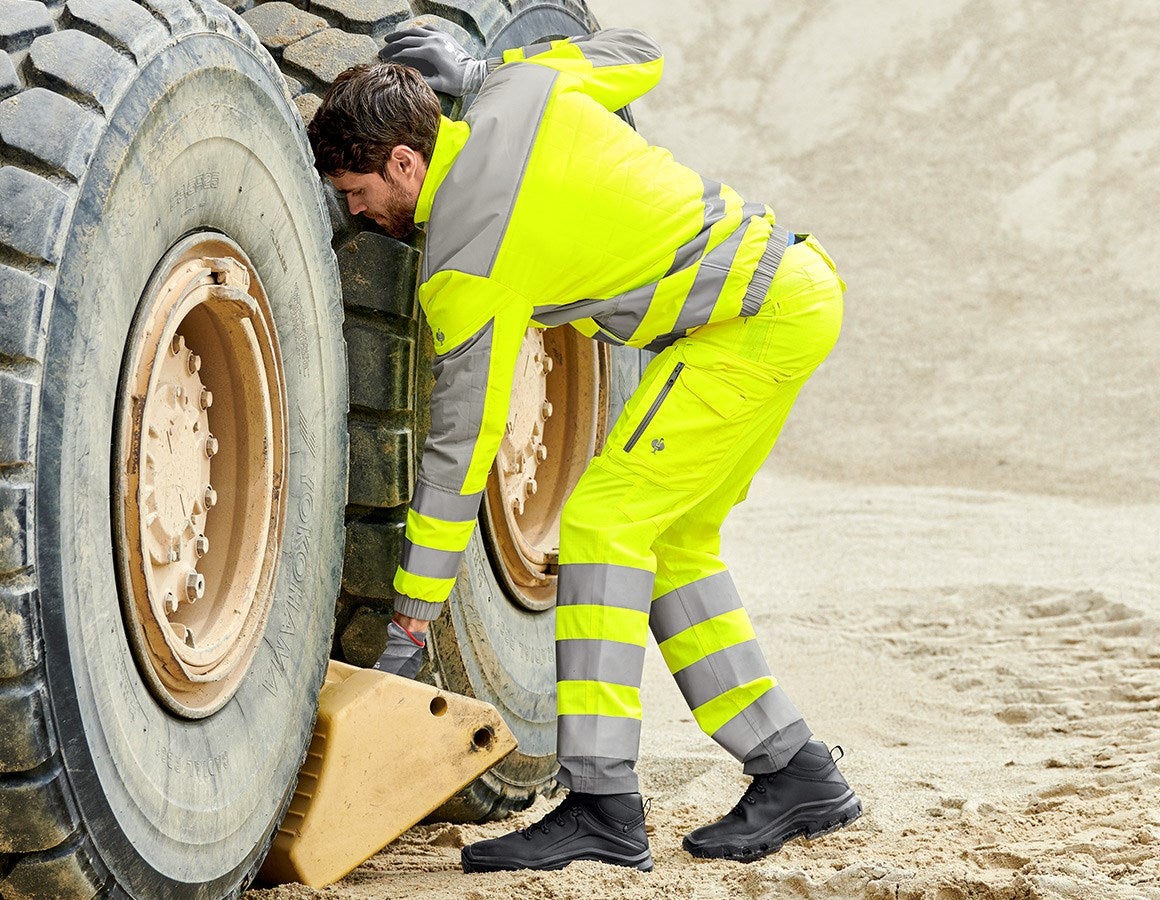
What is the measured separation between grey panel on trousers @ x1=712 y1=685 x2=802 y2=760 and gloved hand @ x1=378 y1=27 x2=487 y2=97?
1506mm

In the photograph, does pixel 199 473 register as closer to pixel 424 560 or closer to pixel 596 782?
pixel 424 560

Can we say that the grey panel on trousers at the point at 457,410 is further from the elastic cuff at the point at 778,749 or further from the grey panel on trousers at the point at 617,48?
the elastic cuff at the point at 778,749

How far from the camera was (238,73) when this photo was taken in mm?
2367

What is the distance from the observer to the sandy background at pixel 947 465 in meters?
3.14

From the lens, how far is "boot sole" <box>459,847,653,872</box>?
293 cm

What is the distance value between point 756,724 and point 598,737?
47 centimetres

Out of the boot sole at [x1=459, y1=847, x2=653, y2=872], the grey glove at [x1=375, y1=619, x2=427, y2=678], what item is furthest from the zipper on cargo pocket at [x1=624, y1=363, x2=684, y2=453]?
the boot sole at [x1=459, y1=847, x2=653, y2=872]

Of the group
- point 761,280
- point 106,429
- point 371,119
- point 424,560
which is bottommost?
point 424,560

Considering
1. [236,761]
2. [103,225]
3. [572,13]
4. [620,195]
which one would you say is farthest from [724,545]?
[103,225]

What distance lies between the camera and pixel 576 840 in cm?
298

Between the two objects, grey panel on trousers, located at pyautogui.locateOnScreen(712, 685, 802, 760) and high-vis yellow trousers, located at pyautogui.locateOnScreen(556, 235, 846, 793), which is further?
grey panel on trousers, located at pyautogui.locateOnScreen(712, 685, 802, 760)

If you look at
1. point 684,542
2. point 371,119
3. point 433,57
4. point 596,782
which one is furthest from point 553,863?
point 433,57

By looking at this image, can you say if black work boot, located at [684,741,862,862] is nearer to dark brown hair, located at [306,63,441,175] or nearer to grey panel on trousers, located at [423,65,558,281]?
grey panel on trousers, located at [423,65,558,281]

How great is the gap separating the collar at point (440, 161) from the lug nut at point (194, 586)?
3.02ft
